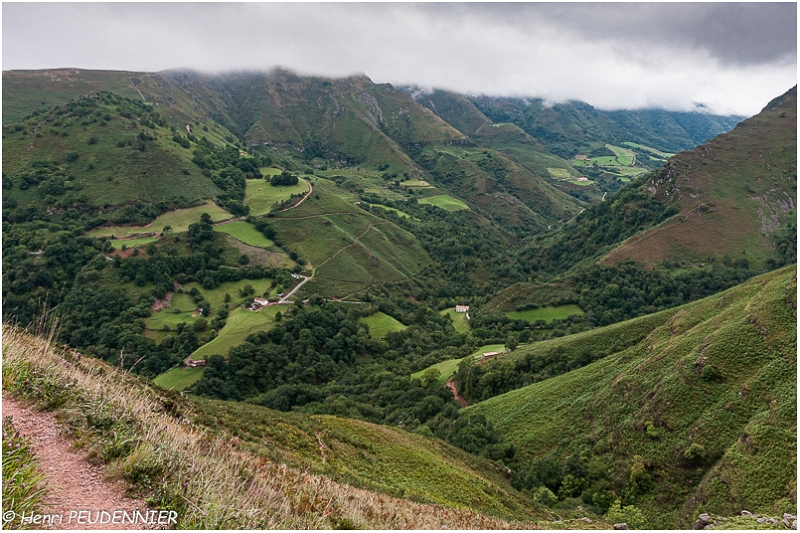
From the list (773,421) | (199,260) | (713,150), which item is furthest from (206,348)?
(713,150)

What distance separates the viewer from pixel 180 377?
71.8 m

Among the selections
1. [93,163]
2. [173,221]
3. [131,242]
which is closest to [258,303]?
[131,242]

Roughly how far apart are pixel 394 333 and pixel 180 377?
145 ft

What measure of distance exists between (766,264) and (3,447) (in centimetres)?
13813

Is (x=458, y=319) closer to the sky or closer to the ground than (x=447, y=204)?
closer to the ground

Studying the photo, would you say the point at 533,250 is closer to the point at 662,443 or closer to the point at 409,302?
the point at 409,302

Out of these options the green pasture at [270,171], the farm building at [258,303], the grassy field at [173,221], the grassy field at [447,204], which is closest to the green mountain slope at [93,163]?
the grassy field at [173,221]

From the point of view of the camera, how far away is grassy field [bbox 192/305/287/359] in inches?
3002

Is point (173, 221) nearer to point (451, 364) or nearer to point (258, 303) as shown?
point (258, 303)

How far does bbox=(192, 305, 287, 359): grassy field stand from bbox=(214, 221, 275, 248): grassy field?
27952 mm

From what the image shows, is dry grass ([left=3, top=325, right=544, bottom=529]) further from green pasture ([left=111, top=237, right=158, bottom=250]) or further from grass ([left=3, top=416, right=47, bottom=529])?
green pasture ([left=111, top=237, right=158, bottom=250])

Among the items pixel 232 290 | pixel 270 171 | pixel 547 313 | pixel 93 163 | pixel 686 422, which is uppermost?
pixel 270 171

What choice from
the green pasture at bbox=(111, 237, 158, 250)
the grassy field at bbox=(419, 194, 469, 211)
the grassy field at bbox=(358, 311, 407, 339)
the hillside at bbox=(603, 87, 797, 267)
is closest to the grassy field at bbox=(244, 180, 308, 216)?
the green pasture at bbox=(111, 237, 158, 250)

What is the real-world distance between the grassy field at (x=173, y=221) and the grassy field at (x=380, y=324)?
5700cm
